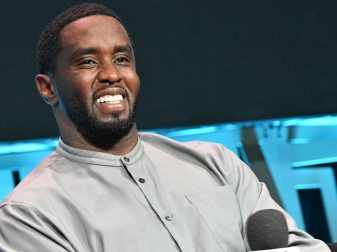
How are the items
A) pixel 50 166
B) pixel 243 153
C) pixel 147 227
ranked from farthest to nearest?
1. pixel 243 153
2. pixel 50 166
3. pixel 147 227

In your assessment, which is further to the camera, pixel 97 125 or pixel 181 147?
pixel 181 147

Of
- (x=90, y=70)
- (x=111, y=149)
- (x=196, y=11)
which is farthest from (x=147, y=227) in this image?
(x=196, y=11)

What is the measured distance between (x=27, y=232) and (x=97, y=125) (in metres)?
0.36

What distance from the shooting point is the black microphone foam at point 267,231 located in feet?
5.95

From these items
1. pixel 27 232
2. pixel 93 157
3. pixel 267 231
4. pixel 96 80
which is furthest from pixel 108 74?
pixel 267 231

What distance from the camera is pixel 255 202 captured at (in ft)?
6.89

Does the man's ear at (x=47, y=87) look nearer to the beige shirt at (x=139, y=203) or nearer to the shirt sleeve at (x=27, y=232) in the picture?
the beige shirt at (x=139, y=203)

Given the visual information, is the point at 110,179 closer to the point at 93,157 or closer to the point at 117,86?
the point at 93,157

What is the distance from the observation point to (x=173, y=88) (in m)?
3.31

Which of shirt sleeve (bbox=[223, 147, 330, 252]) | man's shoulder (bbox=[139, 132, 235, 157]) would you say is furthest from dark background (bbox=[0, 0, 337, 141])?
shirt sleeve (bbox=[223, 147, 330, 252])

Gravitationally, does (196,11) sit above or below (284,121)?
above

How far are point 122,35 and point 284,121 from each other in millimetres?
1364

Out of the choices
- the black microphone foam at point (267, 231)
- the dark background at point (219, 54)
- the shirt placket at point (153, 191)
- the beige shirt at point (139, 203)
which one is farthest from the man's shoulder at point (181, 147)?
the dark background at point (219, 54)

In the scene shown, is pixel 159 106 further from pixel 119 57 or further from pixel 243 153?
pixel 119 57
